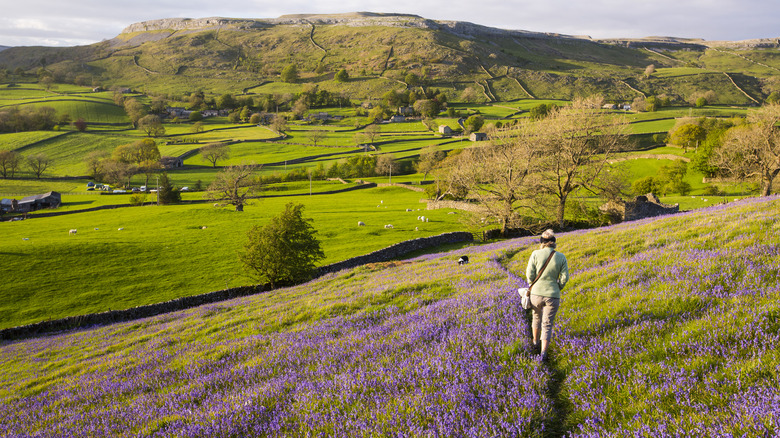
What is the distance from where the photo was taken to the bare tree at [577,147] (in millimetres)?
35312

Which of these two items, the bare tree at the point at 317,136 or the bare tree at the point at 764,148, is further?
the bare tree at the point at 317,136

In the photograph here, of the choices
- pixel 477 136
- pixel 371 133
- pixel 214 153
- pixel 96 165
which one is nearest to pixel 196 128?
pixel 214 153

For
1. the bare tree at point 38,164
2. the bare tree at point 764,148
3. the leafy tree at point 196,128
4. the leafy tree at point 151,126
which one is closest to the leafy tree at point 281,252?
the bare tree at point 764,148

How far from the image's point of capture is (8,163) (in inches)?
4281

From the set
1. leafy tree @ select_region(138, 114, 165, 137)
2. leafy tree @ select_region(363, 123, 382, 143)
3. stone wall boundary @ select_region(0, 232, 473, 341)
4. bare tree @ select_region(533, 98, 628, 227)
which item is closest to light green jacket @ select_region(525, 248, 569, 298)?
stone wall boundary @ select_region(0, 232, 473, 341)

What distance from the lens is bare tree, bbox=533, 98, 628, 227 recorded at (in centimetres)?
3531

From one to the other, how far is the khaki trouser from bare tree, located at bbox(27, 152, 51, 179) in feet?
471

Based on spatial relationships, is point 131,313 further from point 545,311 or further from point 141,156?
point 141,156

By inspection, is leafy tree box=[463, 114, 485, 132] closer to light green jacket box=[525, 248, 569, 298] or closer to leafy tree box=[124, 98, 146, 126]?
leafy tree box=[124, 98, 146, 126]

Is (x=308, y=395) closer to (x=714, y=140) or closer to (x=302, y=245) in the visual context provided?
(x=302, y=245)

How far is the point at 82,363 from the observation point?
13656 millimetres

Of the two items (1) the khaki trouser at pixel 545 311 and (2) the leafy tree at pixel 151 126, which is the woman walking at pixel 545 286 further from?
(2) the leafy tree at pixel 151 126

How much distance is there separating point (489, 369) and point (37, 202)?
110263 mm

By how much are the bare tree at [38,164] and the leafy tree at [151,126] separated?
141 feet
